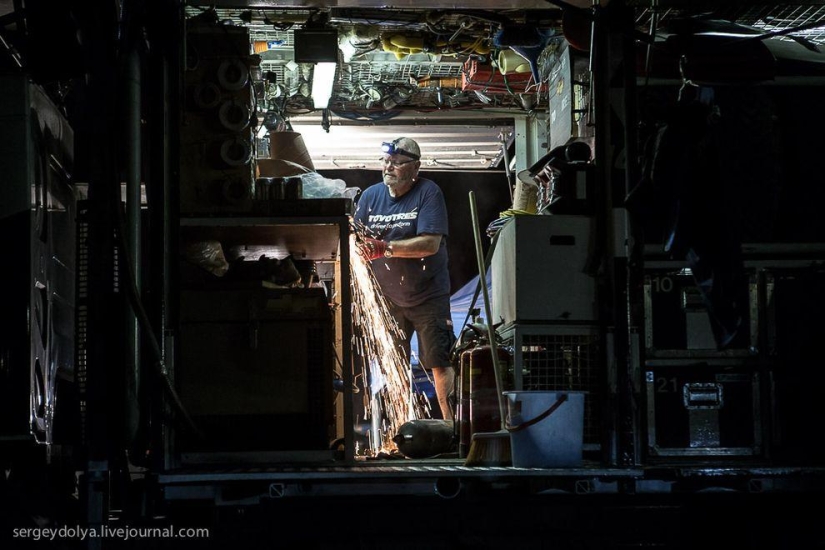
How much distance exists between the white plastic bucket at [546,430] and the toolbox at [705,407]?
578mm

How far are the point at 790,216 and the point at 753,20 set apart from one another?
1738 mm

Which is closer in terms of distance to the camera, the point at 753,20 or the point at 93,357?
the point at 93,357

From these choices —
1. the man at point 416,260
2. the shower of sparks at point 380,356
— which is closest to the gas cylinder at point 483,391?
the shower of sparks at point 380,356

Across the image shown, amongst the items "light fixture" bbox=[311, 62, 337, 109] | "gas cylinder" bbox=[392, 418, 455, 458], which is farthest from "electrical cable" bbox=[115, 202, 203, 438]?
"light fixture" bbox=[311, 62, 337, 109]

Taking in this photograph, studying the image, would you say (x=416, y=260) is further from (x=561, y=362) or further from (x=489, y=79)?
(x=561, y=362)

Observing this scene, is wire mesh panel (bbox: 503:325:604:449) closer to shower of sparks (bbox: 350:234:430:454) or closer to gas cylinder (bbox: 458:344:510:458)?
gas cylinder (bbox: 458:344:510:458)

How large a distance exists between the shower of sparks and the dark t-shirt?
0.62 feet

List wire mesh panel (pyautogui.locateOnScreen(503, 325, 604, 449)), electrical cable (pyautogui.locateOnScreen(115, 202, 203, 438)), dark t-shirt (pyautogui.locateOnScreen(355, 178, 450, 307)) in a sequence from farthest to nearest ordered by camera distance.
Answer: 1. dark t-shirt (pyautogui.locateOnScreen(355, 178, 450, 307))
2. wire mesh panel (pyautogui.locateOnScreen(503, 325, 604, 449))
3. electrical cable (pyautogui.locateOnScreen(115, 202, 203, 438))

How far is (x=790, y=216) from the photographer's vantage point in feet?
17.9

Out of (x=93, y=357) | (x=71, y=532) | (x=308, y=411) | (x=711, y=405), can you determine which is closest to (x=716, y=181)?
(x=711, y=405)

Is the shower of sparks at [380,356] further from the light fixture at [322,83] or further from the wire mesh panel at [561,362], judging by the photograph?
the wire mesh panel at [561,362]

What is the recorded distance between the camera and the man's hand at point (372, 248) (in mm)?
7211

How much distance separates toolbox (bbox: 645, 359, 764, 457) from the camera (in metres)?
5.24

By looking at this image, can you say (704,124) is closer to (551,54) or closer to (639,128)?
(639,128)
